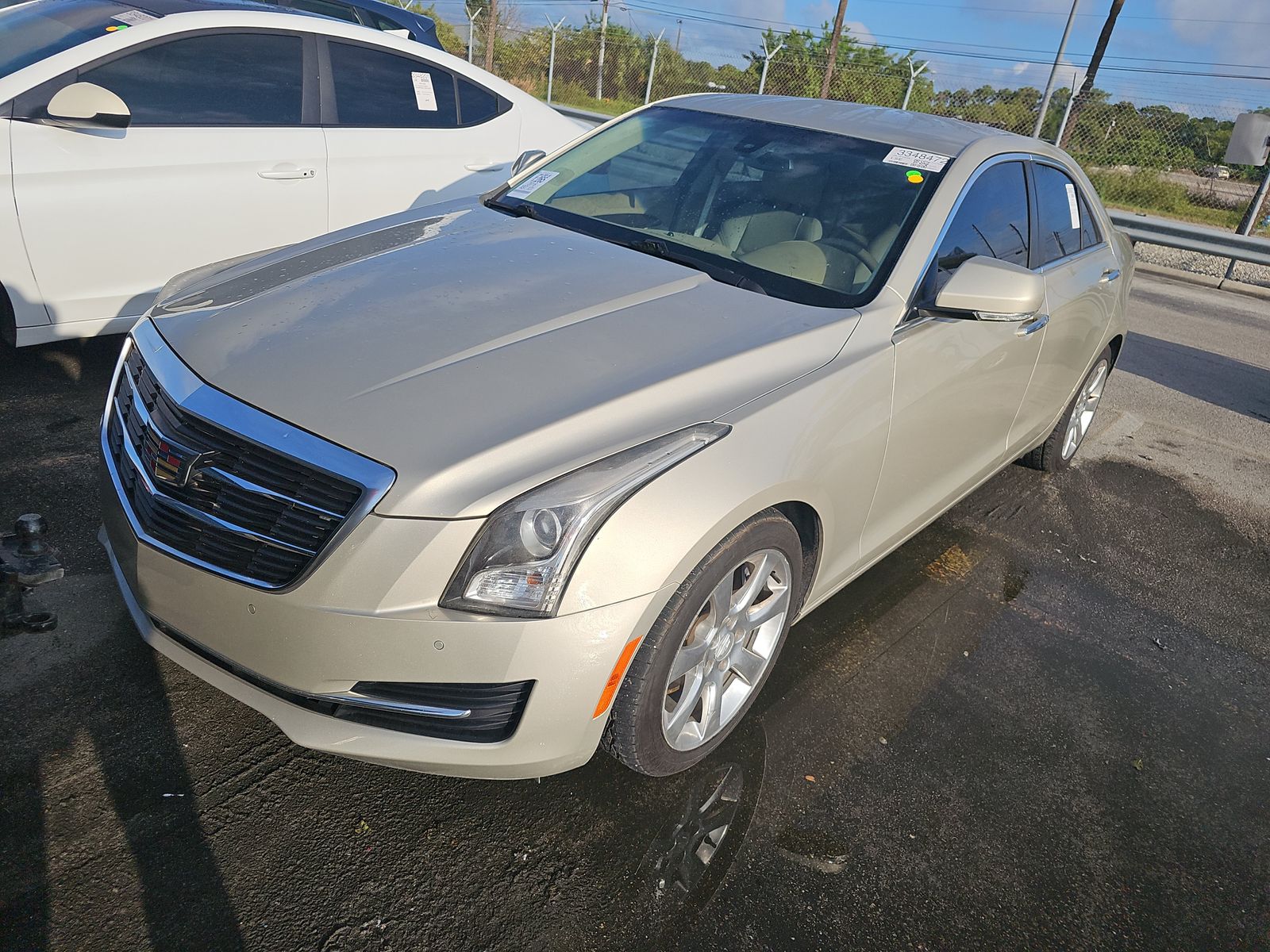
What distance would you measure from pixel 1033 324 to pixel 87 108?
382 centimetres

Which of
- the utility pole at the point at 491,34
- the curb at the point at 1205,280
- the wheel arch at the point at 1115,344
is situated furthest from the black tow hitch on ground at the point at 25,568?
the utility pole at the point at 491,34

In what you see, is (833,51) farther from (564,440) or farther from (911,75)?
(564,440)

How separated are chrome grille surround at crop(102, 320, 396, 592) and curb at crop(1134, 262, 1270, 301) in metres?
11.5

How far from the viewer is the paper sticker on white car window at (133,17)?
4320 millimetres

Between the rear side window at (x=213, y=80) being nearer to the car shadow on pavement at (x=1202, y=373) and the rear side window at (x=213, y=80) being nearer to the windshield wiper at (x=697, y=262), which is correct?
the windshield wiper at (x=697, y=262)

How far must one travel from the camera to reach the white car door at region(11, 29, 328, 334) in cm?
393

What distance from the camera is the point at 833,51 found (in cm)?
2091

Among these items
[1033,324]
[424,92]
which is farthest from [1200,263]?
[424,92]

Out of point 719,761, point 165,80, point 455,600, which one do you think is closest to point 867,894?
point 719,761

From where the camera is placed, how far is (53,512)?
130 inches

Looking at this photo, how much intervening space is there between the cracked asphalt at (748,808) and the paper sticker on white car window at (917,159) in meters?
1.51

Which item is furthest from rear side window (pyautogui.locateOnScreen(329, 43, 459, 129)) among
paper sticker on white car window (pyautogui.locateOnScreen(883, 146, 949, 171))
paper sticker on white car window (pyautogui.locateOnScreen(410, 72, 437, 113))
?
paper sticker on white car window (pyautogui.locateOnScreen(883, 146, 949, 171))

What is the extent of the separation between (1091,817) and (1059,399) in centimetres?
224

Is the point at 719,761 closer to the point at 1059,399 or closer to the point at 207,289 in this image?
the point at 207,289
